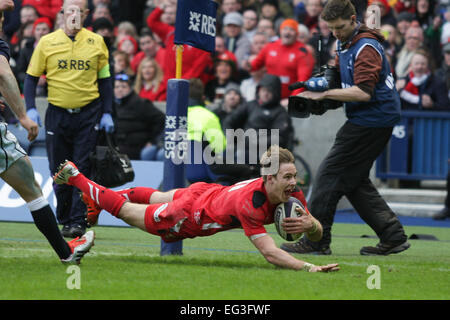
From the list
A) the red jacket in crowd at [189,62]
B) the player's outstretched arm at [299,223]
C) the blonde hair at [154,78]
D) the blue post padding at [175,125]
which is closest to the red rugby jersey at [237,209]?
the player's outstretched arm at [299,223]

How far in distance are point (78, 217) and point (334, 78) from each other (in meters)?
3.39

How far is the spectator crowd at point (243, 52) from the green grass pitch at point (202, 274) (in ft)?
16.3

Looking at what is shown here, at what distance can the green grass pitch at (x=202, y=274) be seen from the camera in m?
5.92

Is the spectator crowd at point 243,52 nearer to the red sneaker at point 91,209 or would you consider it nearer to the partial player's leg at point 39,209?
the red sneaker at point 91,209

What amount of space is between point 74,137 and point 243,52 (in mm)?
7713

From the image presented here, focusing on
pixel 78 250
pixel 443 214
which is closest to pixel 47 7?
pixel 443 214

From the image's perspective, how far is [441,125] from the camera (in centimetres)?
1502

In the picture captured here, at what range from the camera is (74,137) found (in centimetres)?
1020

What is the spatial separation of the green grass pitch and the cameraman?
0.30 metres

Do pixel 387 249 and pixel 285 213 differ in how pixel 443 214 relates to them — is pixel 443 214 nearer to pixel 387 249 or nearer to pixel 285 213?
pixel 387 249

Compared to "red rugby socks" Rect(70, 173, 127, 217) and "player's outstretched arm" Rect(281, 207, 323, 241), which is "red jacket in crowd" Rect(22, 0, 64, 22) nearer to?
"red rugby socks" Rect(70, 173, 127, 217)

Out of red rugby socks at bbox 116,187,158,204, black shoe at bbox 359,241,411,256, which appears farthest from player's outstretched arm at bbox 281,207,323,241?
black shoe at bbox 359,241,411,256
